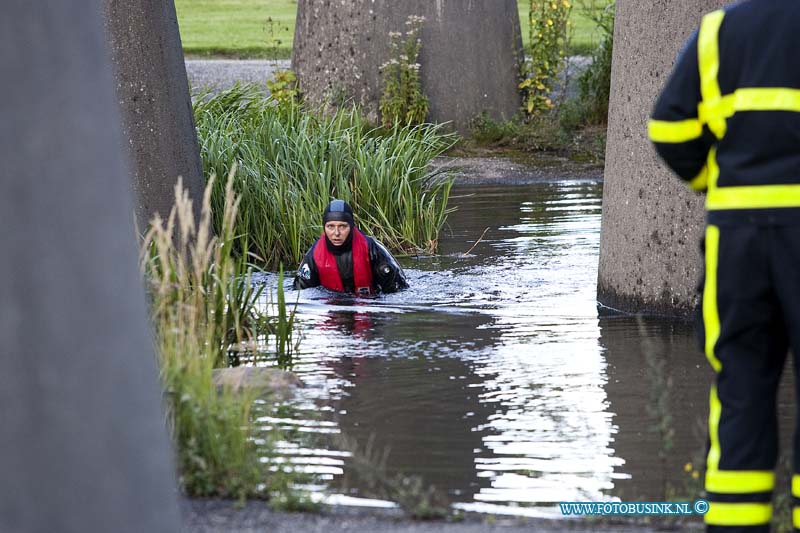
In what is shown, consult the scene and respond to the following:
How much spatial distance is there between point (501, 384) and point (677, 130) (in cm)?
291

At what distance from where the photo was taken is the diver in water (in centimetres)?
995

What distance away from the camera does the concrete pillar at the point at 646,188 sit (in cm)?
815

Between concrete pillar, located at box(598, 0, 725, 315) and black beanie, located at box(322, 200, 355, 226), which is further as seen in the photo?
black beanie, located at box(322, 200, 355, 226)

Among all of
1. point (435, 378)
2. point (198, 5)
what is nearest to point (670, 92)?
point (435, 378)

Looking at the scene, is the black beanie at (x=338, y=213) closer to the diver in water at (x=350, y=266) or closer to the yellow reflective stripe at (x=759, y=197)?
the diver in water at (x=350, y=266)

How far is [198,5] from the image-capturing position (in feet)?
139

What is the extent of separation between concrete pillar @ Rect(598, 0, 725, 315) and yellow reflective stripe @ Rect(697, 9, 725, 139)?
13.6 feet

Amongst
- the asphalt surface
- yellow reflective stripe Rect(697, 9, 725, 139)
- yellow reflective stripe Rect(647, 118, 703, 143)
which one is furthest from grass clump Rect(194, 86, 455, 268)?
yellow reflective stripe Rect(697, 9, 725, 139)

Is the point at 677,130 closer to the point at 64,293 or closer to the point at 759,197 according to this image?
the point at 759,197

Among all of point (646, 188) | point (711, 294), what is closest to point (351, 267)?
point (646, 188)

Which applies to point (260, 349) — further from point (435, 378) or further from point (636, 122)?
point (636, 122)

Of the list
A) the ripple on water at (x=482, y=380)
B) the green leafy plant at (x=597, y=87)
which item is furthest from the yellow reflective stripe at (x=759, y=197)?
the green leafy plant at (x=597, y=87)

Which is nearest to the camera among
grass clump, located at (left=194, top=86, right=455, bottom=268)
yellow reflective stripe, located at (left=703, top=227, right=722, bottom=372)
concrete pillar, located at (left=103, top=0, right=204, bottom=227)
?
yellow reflective stripe, located at (left=703, top=227, right=722, bottom=372)

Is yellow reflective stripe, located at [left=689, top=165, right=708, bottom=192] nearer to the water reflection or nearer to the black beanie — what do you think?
the water reflection
